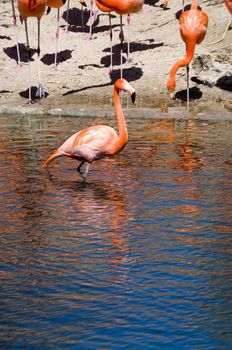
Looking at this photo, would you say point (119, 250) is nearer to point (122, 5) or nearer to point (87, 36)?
point (122, 5)

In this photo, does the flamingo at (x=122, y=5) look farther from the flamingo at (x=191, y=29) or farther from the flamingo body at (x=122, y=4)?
the flamingo at (x=191, y=29)

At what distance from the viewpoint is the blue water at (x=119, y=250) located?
14.3 feet

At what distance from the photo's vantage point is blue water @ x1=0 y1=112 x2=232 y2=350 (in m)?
4.36

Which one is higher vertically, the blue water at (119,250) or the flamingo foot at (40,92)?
the flamingo foot at (40,92)

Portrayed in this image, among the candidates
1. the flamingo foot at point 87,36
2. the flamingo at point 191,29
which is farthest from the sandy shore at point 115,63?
the flamingo at point 191,29

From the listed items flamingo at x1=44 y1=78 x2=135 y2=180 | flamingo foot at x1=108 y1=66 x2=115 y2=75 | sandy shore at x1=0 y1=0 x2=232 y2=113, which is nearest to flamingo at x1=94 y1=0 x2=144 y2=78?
flamingo foot at x1=108 y1=66 x2=115 y2=75

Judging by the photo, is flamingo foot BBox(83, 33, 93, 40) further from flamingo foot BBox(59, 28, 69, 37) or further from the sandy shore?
flamingo foot BBox(59, 28, 69, 37)

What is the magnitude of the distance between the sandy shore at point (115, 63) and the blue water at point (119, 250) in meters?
4.08

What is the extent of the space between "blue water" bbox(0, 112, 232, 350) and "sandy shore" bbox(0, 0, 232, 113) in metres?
4.08

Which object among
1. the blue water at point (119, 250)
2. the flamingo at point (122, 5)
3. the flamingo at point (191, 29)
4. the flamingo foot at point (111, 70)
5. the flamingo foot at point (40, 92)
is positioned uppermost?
the flamingo at point (122, 5)

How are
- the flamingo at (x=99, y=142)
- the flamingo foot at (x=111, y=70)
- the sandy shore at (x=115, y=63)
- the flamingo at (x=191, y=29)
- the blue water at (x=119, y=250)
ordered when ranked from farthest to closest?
the flamingo foot at (x=111, y=70), the sandy shore at (x=115, y=63), the flamingo at (x=191, y=29), the flamingo at (x=99, y=142), the blue water at (x=119, y=250)

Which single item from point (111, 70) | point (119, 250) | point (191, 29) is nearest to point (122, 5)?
point (111, 70)

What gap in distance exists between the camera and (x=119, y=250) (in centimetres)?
571

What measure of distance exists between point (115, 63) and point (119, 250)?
9899mm
